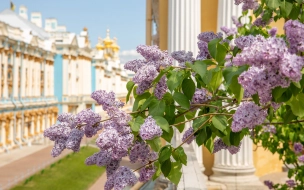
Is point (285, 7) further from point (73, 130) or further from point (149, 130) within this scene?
point (73, 130)

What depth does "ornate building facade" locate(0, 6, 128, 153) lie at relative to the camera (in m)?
23.1

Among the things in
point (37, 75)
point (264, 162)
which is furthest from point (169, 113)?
point (37, 75)

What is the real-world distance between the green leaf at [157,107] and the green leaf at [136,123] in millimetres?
54

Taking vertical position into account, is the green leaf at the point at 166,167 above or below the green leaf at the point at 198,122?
below

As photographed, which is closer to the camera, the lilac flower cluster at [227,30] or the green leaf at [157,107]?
the green leaf at [157,107]

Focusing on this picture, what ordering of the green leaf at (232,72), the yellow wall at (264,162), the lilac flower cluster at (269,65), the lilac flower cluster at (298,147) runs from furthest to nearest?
the yellow wall at (264,162), the lilac flower cluster at (298,147), the green leaf at (232,72), the lilac flower cluster at (269,65)

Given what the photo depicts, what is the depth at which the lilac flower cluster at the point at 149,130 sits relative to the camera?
1642 millimetres

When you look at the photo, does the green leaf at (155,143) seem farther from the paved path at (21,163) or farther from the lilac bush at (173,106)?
the paved path at (21,163)

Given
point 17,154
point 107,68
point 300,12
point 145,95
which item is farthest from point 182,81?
point 107,68

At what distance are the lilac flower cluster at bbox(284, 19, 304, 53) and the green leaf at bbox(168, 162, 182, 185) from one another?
Result: 0.79 meters

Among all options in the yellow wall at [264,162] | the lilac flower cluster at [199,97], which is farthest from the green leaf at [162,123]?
the yellow wall at [264,162]

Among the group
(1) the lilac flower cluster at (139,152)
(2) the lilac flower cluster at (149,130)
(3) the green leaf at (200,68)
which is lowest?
(1) the lilac flower cluster at (139,152)

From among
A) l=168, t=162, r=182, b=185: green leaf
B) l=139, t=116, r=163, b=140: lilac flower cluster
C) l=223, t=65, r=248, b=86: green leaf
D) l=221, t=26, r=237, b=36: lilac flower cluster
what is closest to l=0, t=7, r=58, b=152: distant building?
l=221, t=26, r=237, b=36: lilac flower cluster

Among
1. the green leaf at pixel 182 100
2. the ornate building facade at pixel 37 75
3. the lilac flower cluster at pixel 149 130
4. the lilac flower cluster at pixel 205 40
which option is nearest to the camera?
the lilac flower cluster at pixel 149 130
